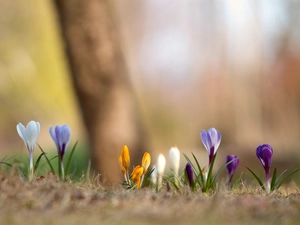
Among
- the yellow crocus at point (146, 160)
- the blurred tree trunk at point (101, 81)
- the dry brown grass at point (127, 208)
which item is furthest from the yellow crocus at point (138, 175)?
the blurred tree trunk at point (101, 81)

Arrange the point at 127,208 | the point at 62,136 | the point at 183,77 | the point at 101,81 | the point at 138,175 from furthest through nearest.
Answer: the point at 183,77 → the point at 101,81 → the point at 62,136 → the point at 138,175 → the point at 127,208

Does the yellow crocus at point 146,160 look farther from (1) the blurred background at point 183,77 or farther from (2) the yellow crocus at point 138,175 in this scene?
(1) the blurred background at point 183,77

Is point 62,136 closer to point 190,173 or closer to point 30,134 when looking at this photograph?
point 30,134

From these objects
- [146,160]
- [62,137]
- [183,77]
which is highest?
[62,137]

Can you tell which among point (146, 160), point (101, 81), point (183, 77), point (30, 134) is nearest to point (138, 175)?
point (146, 160)

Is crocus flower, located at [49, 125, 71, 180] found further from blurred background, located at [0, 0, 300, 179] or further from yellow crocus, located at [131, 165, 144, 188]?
blurred background, located at [0, 0, 300, 179]

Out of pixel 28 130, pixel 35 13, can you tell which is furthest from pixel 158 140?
pixel 28 130

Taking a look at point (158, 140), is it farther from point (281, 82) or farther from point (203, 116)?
point (281, 82)
